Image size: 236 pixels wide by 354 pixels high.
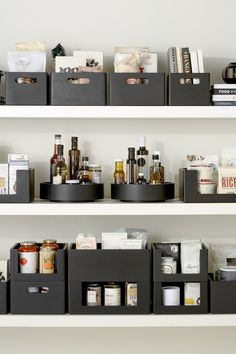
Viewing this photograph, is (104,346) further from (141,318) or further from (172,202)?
(172,202)

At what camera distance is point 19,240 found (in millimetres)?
2914

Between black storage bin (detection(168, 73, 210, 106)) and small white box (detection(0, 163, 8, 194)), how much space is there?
739mm

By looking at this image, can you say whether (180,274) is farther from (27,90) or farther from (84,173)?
(27,90)

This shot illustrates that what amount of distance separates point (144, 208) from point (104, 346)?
0.72m

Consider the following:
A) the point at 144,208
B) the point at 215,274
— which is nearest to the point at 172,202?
the point at 144,208

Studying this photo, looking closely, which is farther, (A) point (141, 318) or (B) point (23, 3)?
(B) point (23, 3)

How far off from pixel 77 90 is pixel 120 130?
1.09ft

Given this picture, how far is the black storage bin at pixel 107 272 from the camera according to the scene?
2643 mm

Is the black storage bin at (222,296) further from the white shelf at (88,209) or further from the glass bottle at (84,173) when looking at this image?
the glass bottle at (84,173)

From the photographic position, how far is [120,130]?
291 centimetres

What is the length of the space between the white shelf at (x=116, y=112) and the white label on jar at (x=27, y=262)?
0.57 m

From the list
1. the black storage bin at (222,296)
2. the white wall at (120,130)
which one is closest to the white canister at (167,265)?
the black storage bin at (222,296)

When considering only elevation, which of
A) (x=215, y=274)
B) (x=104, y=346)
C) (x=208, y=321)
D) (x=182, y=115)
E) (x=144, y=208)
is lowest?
(x=104, y=346)

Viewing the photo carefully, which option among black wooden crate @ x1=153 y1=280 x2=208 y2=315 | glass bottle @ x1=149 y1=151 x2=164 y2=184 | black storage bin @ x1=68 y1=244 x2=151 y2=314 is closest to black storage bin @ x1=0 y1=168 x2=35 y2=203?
black storage bin @ x1=68 y1=244 x2=151 y2=314
